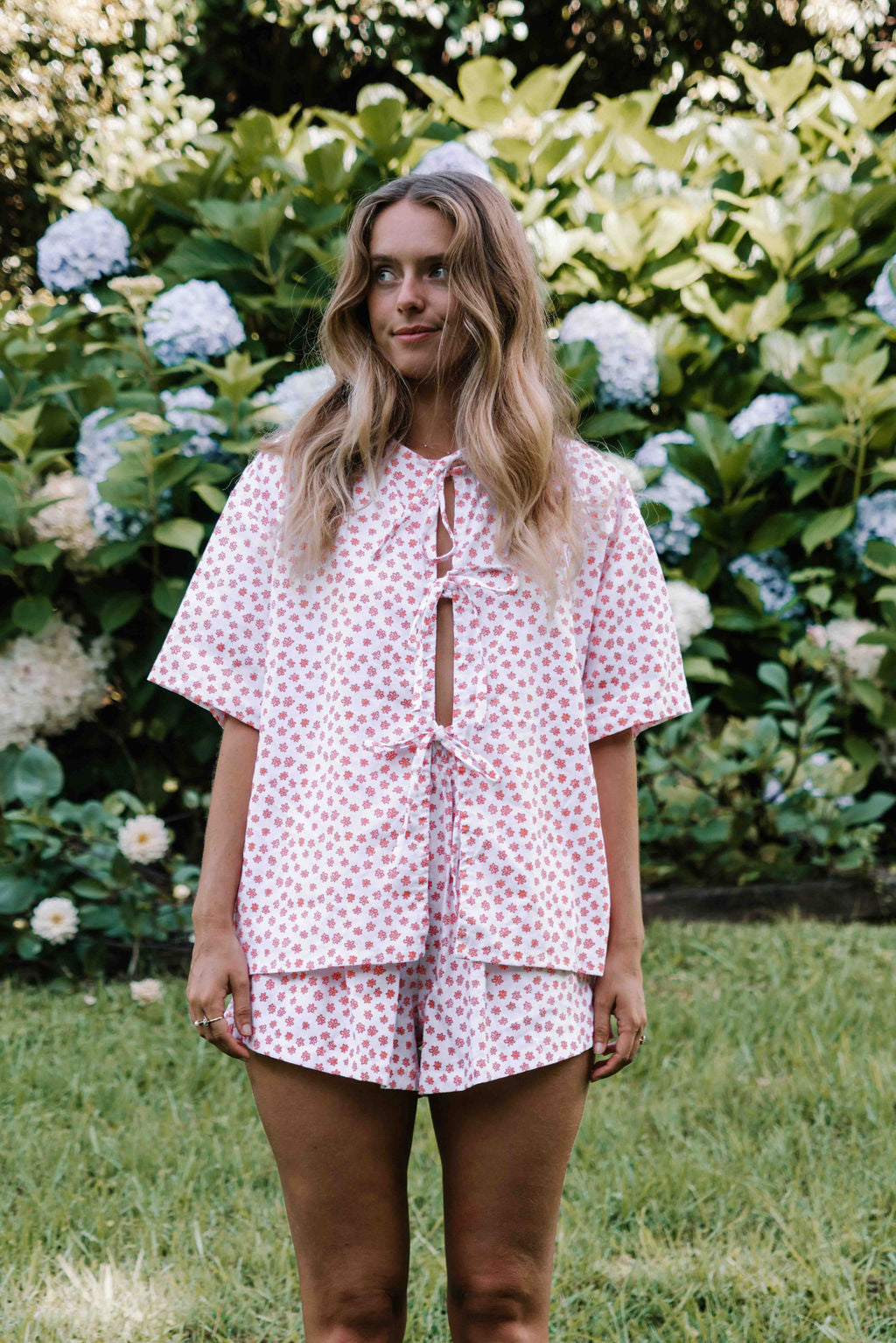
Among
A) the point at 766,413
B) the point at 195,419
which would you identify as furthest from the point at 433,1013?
the point at 766,413

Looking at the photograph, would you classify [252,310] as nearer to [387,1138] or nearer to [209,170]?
[209,170]

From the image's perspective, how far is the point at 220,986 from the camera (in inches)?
58.0

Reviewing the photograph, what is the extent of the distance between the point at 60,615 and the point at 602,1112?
205cm

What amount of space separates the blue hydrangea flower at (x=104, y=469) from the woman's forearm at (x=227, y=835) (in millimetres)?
1923

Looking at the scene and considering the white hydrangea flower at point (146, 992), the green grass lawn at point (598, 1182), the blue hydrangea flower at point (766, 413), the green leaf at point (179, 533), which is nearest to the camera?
the green grass lawn at point (598, 1182)

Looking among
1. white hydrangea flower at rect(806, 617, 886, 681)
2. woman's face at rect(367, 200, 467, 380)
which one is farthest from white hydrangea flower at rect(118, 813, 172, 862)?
white hydrangea flower at rect(806, 617, 886, 681)

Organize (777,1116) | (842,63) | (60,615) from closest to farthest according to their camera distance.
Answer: (777,1116) → (60,615) → (842,63)

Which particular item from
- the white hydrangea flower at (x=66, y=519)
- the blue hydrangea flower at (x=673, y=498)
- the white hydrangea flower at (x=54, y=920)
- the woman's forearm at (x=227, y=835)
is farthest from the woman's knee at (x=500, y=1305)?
the blue hydrangea flower at (x=673, y=498)

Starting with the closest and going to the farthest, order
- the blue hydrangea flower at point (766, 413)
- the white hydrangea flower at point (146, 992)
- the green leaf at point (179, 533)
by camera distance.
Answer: the white hydrangea flower at point (146, 992)
the green leaf at point (179, 533)
the blue hydrangea flower at point (766, 413)

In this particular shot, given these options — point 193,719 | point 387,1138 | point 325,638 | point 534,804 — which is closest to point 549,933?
point 534,804

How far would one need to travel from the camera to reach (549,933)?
144cm

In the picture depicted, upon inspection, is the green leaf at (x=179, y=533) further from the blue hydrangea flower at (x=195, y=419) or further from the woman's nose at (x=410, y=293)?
the woman's nose at (x=410, y=293)

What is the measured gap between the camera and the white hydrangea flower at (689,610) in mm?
3682

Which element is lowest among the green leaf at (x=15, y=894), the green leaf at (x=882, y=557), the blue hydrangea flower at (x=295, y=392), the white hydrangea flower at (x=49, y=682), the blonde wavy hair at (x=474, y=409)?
the green leaf at (x=15, y=894)
